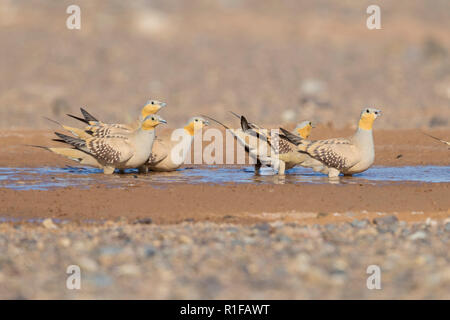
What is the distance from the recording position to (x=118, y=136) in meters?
11.8

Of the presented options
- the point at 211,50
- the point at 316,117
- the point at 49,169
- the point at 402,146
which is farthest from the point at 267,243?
the point at 211,50

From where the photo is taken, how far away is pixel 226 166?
1311 cm

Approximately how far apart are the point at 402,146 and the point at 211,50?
14.7 meters

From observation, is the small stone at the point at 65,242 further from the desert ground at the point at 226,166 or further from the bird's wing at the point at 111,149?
the bird's wing at the point at 111,149

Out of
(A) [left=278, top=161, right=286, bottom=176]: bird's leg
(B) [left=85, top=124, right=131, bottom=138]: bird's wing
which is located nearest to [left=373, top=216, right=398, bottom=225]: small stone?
(A) [left=278, top=161, right=286, bottom=176]: bird's leg

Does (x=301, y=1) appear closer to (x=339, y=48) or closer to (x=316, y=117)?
(x=339, y=48)

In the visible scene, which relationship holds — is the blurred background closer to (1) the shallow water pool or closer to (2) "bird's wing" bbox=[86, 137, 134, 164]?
(1) the shallow water pool

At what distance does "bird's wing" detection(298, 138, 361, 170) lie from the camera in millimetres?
11273

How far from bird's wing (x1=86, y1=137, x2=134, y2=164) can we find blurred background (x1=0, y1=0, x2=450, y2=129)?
25.3 feet

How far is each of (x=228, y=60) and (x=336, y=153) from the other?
1713 cm

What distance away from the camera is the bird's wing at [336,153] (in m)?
11.3

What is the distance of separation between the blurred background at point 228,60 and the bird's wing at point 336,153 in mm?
7453

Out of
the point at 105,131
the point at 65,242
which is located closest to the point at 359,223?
the point at 65,242
